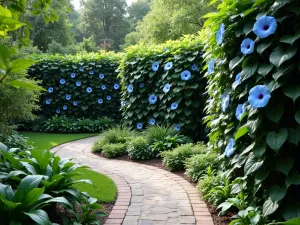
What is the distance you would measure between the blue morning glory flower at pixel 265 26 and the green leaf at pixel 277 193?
1.13 m

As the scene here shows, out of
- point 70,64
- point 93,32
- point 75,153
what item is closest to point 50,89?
point 70,64

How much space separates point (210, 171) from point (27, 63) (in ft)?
10.1

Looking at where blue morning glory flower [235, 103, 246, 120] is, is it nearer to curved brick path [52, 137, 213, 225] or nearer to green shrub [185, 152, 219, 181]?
curved brick path [52, 137, 213, 225]

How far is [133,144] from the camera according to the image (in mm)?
5684

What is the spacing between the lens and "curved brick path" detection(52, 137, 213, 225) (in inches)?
118

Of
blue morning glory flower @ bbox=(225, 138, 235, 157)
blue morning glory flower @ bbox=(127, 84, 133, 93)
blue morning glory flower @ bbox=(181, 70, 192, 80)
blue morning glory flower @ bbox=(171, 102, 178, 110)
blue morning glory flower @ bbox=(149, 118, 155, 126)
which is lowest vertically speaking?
blue morning glory flower @ bbox=(149, 118, 155, 126)

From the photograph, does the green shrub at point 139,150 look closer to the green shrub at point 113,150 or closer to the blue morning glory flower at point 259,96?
the green shrub at point 113,150

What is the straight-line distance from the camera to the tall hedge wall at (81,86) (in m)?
9.84

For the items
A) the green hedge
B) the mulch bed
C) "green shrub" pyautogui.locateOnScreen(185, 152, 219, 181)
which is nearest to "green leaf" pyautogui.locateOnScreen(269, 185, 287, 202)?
the green hedge

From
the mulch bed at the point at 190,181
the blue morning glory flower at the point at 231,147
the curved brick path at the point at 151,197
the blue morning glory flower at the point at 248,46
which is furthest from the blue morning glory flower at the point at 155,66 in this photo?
the blue morning glory flower at the point at 248,46

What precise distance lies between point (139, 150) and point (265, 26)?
3.70m

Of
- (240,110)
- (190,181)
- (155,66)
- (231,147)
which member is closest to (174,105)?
(155,66)

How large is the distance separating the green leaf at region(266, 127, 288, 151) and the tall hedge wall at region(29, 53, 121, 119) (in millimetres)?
7783

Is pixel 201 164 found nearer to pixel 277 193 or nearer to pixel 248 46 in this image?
pixel 277 193
